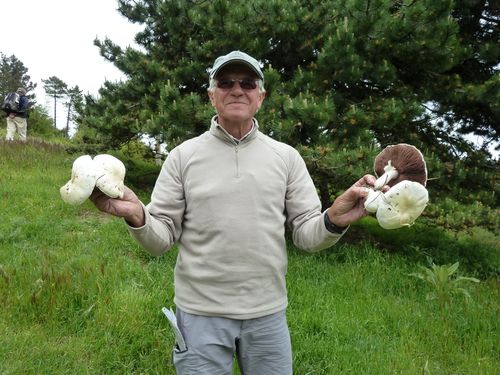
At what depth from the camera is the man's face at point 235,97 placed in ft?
6.26

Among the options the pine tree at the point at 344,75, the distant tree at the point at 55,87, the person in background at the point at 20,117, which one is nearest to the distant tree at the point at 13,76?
the distant tree at the point at 55,87

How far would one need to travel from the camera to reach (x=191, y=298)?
190 centimetres

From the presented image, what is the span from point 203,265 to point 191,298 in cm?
17

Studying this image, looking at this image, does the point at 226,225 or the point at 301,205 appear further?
the point at 301,205

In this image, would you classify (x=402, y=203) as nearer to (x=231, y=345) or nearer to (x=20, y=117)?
(x=231, y=345)

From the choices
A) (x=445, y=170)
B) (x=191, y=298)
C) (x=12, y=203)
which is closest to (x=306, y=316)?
(x=191, y=298)

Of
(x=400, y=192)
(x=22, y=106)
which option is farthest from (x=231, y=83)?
(x=22, y=106)

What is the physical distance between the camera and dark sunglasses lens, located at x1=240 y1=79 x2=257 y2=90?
6.34 feet

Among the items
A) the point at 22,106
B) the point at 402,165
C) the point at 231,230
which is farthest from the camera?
the point at 22,106

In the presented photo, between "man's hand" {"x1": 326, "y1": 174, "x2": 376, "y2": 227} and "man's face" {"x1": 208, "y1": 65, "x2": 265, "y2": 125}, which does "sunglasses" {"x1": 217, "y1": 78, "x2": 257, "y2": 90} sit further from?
"man's hand" {"x1": 326, "y1": 174, "x2": 376, "y2": 227}

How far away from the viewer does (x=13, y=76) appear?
158ft

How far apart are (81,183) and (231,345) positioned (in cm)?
100

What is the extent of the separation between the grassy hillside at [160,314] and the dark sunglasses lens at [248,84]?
203 centimetres

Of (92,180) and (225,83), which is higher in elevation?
(225,83)
